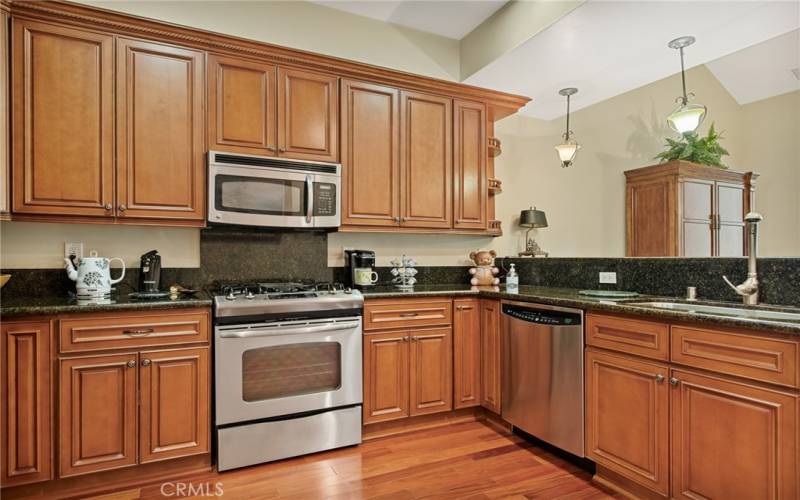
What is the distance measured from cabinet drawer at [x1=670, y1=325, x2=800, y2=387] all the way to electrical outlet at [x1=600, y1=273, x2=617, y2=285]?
1014 millimetres

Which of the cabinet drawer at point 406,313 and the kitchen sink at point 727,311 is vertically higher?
the kitchen sink at point 727,311

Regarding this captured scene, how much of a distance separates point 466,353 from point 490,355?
6.4 inches

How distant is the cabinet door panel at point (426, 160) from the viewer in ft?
10.5

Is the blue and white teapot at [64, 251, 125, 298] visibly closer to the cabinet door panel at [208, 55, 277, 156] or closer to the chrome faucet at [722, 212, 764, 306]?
the cabinet door panel at [208, 55, 277, 156]

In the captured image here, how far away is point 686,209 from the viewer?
3.45m

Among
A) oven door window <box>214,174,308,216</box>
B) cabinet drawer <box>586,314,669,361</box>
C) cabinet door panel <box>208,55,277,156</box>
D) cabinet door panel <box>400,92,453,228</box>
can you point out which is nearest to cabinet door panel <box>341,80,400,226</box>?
cabinet door panel <box>400,92,453,228</box>

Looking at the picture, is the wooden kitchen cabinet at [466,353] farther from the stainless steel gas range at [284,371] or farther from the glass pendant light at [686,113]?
the glass pendant light at [686,113]

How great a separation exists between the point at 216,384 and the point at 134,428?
407 millimetres

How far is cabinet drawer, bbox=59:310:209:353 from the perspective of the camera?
2025 mm

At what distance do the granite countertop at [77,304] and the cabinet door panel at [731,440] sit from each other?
227 cm

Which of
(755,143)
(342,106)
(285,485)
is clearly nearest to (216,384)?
(285,485)

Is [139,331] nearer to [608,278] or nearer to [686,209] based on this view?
[608,278]

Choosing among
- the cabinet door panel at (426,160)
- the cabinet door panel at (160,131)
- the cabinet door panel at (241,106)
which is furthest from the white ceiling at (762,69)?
the cabinet door panel at (160,131)

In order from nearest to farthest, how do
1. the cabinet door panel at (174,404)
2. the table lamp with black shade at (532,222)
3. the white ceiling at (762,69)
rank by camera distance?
the cabinet door panel at (174,404) < the white ceiling at (762,69) < the table lamp with black shade at (532,222)
